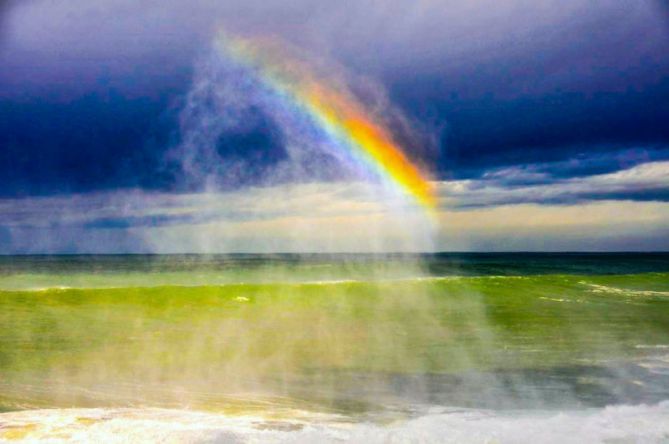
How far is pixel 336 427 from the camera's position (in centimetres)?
980

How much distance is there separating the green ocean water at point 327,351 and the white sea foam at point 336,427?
32.8 inches

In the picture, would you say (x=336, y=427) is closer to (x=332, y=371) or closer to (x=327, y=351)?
(x=332, y=371)

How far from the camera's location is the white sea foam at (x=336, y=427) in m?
8.98

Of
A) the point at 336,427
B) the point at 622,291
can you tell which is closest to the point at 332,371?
the point at 336,427

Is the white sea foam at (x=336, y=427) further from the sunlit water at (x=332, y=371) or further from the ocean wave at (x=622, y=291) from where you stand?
the ocean wave at (x=622, y=291)

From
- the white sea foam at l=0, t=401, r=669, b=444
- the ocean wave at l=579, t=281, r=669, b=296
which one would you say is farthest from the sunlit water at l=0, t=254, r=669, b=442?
the ocean wave at l=579, t=281, r=669, b=296

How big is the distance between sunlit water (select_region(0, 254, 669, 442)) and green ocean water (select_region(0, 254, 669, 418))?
0.25 ft

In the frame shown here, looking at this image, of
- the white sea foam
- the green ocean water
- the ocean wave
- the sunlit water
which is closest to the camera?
the white sea foam

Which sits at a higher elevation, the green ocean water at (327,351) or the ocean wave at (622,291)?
the ocean wave at (622,291)

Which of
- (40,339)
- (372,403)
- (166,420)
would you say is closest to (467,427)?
(372,403)

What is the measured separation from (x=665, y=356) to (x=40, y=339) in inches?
774

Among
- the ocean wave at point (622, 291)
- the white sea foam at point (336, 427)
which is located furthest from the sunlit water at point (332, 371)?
the ocean wave at point (622, 291)

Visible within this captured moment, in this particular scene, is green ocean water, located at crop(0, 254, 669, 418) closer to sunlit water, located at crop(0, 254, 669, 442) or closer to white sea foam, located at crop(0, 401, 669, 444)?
sunlit water, located at crop(0, 254, 669, 442)

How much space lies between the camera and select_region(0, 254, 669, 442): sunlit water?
9.73 meters
